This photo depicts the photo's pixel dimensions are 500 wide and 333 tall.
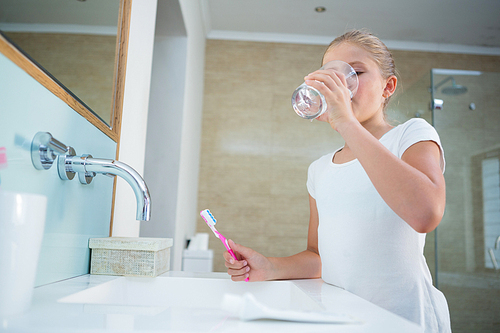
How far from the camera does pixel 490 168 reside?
221 cm

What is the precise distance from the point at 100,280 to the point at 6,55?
36 centimetres

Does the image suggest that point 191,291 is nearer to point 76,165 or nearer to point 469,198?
point 76,165

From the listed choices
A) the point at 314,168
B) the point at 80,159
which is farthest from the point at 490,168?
the point at 80,159

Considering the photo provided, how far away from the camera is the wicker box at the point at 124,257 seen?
0.69m

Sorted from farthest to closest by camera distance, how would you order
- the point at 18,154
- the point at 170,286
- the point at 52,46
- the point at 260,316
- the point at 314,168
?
1. the point at 314,168
2. the point at 170,286
3. the point at 52,46
4. the point at 18,154
5. the point at 260,316

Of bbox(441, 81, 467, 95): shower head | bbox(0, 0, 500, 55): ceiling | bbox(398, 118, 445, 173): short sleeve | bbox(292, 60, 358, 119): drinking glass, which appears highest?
bbox(0, 0, 500, 55): ceiling

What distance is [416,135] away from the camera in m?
0.63

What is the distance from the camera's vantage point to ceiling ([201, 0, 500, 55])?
2492 mm

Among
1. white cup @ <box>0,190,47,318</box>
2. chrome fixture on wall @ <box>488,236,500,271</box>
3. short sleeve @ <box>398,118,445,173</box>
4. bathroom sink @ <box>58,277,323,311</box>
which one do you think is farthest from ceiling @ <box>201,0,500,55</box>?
white cup @ <box>0,190,47,318</box>

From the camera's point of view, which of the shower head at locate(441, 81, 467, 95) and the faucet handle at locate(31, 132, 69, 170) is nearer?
the faucet handle at locate(31, 132, 69, 170)

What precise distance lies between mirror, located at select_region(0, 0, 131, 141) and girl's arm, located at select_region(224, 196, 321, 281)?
373mm

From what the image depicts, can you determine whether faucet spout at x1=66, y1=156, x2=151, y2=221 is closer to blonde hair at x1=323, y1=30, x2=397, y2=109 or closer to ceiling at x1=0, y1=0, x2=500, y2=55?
blonde hair at x1=323, y1=30, x2=397, y2=109

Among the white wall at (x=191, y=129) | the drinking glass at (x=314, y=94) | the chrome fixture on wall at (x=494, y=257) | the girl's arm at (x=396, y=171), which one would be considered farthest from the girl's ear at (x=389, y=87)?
the chrome fixture on wall at (x=494, y=257)

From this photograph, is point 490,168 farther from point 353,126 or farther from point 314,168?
point 353,126
